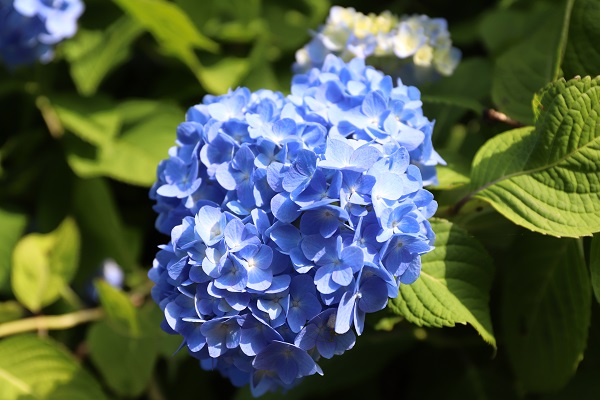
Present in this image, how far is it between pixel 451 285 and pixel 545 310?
1.13 feet

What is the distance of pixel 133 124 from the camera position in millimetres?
2035

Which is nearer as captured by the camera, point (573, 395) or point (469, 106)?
point (469, 106)

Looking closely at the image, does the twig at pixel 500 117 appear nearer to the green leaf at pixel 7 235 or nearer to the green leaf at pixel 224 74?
the green leaf at pixel 224 74

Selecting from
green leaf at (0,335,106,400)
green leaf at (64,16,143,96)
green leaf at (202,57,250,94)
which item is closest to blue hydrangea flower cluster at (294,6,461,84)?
green leaf at (202,57,250,94)

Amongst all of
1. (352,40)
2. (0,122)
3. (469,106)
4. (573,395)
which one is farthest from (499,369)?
(0,122)

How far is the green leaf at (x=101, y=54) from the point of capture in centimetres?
192

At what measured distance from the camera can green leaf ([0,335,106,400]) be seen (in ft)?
5.35

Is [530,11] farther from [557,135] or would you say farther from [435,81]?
[557,135]

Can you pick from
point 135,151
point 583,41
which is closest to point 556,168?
point 583,41

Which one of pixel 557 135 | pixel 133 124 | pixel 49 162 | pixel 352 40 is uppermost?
pixel 557 135

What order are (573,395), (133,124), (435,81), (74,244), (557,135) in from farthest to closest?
(133,124) < (74,244) < (435,81) < (573,395) < (557,135)

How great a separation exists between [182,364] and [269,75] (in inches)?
37.1

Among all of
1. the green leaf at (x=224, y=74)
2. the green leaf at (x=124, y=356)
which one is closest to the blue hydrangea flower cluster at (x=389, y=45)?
the green leaf at (x=224, y=74)

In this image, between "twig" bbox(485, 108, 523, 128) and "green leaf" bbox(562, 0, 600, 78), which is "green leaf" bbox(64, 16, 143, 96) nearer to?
"twig" bbox(485, 108, 523, 128)
